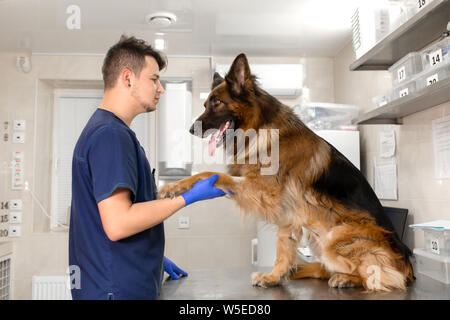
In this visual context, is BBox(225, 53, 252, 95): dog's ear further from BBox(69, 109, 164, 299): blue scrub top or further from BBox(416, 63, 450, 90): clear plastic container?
BBox(416, 63, 450, 90): clear plastic container

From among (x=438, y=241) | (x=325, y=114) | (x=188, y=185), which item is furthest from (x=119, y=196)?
(x=438, y=241)

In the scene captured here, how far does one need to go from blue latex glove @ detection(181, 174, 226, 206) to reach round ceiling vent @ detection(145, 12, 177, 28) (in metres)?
0.50

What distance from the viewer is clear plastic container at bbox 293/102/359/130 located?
1383 mm

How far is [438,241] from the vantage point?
1.27 meters

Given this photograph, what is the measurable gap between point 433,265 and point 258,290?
734 mm

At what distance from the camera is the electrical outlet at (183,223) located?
44.5 inches

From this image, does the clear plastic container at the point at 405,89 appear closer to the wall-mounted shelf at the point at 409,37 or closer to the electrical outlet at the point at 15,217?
the wall-mounted shelf at the point at 409,37

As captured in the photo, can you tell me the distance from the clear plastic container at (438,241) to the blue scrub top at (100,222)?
1.03 metres

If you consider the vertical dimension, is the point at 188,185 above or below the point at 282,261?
above

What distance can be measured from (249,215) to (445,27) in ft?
3.57

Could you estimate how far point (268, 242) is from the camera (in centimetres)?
139

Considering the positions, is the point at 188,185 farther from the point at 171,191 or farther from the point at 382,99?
the point at 382,99
